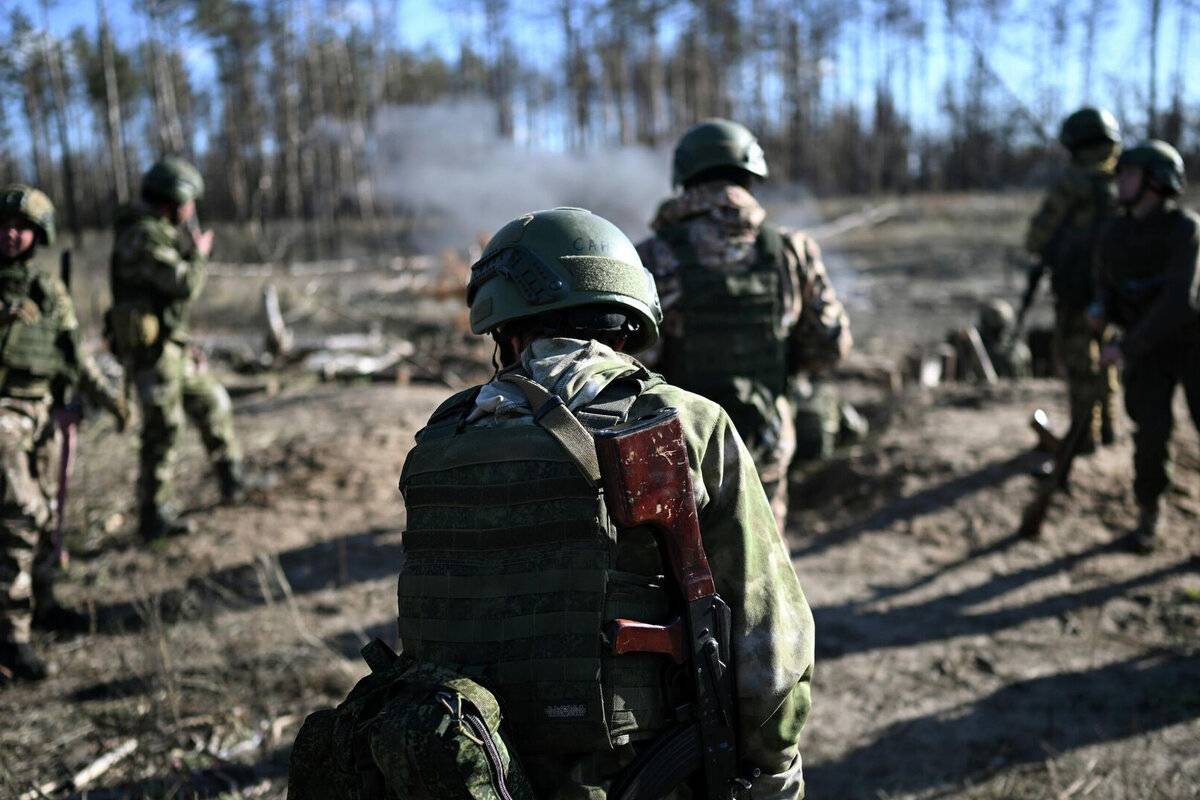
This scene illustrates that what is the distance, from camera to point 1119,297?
214 inches

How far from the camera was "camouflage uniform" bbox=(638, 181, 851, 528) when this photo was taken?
3887mm

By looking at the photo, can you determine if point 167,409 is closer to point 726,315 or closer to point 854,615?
point 726,315

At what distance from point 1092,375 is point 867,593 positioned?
7.92 ft

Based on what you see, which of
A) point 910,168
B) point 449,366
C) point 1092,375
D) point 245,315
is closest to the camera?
point 1092,375

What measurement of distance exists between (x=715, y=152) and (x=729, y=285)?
514 mm

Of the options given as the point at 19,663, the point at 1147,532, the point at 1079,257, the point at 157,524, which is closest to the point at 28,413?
the point at 19,663

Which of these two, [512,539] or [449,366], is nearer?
[512,539]

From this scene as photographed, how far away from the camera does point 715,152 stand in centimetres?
388

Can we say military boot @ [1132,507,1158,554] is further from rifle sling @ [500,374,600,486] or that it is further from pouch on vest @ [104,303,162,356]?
pouch on vest @ [104,303,162,356]

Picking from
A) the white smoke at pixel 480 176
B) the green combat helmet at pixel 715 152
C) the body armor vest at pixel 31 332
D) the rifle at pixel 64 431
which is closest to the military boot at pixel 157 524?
the rifle at pixel 64 431

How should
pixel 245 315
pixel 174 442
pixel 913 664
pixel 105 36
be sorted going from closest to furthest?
pixel 913 664, pixel 174 442, pixel 245 315, pixel 105 36

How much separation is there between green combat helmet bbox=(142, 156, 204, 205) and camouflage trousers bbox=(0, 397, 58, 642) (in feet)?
5.24

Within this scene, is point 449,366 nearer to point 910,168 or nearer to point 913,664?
point 913,664

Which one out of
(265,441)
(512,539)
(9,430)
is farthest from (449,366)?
(512,539)
